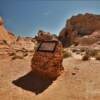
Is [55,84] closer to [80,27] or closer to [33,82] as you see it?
[33,82]

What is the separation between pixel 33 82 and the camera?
12172mm

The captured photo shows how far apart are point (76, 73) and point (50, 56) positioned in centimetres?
193

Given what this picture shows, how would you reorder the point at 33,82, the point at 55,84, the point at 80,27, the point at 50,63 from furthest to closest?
the point at 80,27, the point at 50,63, the point at 33,82, the point at 55,84

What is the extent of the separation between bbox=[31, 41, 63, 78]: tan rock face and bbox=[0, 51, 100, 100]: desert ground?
43 centimetres

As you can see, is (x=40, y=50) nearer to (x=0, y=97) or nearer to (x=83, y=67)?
(x=83, y=67)

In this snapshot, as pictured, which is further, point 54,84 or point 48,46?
point 48,46

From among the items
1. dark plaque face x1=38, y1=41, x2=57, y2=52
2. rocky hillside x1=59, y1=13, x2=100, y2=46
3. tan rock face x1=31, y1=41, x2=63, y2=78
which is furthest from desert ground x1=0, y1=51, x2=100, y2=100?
rocky hillside x1=59, y1=13, x2=100, y2=46

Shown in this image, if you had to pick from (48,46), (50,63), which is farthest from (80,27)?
(50,63)

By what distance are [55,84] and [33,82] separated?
1484 millimetres

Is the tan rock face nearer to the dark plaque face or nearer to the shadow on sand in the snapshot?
the dark plaque face

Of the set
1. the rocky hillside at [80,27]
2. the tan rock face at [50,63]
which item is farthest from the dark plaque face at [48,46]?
the rocky hillside at [80,27]

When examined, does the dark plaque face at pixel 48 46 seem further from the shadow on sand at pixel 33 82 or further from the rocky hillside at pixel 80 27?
the rocky hillside at pixel 80 27

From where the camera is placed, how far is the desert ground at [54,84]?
10.1 m

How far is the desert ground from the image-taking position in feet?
33.2
